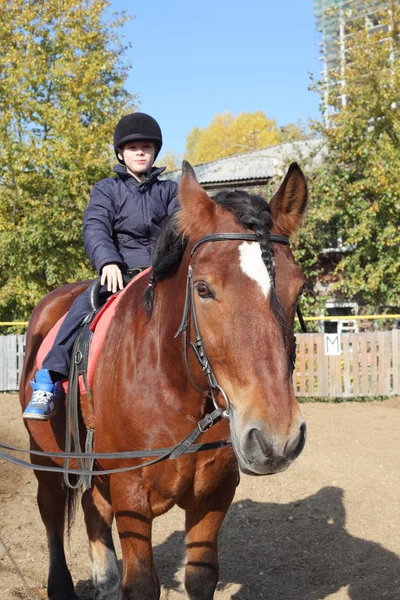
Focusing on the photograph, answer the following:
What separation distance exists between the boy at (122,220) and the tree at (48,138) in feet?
47.3

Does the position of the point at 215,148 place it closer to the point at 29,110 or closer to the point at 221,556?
the point at 29,110

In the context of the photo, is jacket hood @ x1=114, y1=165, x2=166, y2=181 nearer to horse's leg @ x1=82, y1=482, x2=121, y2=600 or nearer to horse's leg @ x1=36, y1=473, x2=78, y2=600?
horse's leg @ x1=82, y1=482, x2=121, y2=600

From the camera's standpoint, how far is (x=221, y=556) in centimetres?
545

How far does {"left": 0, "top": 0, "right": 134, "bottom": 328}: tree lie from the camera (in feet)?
60.5

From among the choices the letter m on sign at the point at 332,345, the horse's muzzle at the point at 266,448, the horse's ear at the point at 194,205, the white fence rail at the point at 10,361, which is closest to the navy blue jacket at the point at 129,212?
the horse's ear at the point at 194,205

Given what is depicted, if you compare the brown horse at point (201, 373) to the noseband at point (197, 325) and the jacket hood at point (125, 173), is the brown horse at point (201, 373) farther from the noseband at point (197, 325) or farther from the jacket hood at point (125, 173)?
the jacket hood at point (125, 173)

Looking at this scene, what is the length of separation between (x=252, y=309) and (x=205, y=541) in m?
1.61

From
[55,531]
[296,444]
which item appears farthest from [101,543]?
[296,444]

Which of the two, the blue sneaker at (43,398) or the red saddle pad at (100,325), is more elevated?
the red saddle pad at (100,325)

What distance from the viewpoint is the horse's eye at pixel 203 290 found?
2614 mm

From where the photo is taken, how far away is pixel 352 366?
13.5 metres

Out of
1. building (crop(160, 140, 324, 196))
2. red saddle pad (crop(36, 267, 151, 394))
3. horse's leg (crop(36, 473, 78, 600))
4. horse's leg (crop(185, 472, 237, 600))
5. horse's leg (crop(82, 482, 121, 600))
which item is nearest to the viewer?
horse's leg (crop(185, 472, 237, 600))

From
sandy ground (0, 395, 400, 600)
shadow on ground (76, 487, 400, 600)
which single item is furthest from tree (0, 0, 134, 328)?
shadow on ground (76, 487, 400, 600)

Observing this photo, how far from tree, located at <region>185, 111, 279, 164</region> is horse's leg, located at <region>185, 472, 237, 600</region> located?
49373mm
